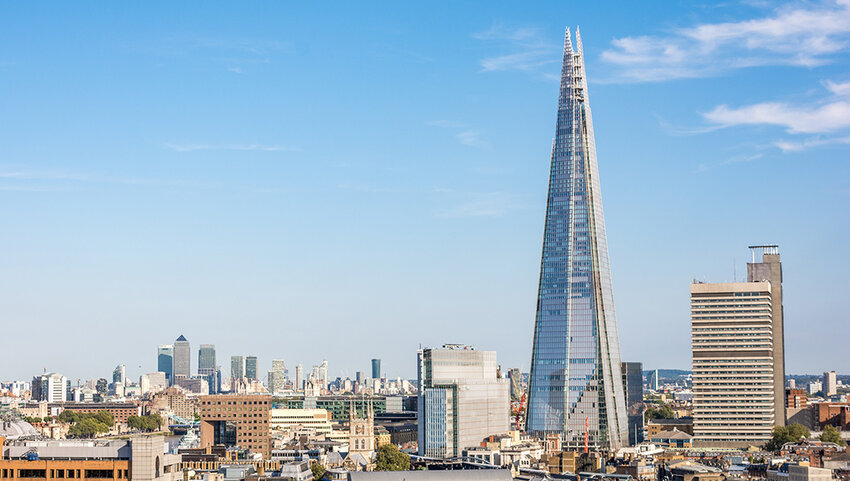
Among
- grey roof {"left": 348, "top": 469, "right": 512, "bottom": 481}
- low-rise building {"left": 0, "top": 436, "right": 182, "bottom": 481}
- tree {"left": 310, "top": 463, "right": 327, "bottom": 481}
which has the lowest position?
tree {"left": 310, "top": 463, "right": 327, "bottom": 481}

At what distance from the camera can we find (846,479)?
561 feet

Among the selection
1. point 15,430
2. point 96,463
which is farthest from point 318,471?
point 96,463

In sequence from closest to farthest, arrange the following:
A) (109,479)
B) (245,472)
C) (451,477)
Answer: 1. (109,479)
2. (451,477)
3. (245,472)

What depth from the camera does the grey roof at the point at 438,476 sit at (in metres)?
147

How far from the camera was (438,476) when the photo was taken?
488 feet

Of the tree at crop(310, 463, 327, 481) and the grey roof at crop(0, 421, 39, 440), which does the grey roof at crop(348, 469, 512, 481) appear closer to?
the grey roof at crop(0, 421, 39, 440)

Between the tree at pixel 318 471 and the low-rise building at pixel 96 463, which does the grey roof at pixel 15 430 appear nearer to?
the low-rise building at pixel 96 463

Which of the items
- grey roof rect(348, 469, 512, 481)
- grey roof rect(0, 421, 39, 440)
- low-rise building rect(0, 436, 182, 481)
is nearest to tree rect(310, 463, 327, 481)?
grey roof rect(348, 469, 512, 481)

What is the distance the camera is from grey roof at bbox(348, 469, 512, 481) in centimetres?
14712

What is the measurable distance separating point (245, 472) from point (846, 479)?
7898cm

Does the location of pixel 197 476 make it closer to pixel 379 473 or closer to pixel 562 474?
pixel 379 473

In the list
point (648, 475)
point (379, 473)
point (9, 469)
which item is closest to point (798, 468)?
point (648, 475)

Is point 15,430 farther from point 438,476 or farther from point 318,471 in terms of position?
point 318,471

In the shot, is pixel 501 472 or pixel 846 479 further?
pixel 846 479
